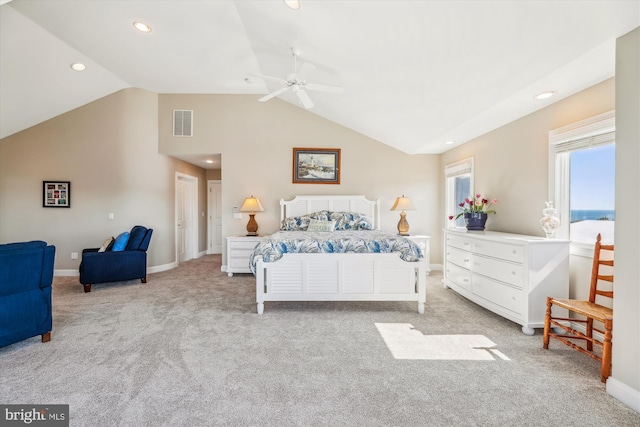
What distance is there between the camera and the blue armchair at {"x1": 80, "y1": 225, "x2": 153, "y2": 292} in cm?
412

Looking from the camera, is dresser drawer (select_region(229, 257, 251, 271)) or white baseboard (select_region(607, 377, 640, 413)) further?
dresser drawer (select_region(229, 257, 251, 271))

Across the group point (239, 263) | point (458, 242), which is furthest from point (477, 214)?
point (239, 263)

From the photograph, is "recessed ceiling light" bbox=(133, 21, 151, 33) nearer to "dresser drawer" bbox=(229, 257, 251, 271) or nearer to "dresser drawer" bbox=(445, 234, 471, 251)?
"dresser drawer" bbox=(229, 257, 251, 271)

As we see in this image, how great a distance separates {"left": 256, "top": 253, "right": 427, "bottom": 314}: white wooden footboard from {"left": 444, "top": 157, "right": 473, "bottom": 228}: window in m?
2.08

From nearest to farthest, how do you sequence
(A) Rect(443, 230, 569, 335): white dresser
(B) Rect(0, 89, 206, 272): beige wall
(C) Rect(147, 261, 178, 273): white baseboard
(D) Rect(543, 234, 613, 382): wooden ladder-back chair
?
(D) Rect(543, 234, 613, 382): wooden ladder-back chair < (A) Rect(443, 230, 569, 335): white dresser < (B) Rect(0, 89, 206, 272): beige wall < (C) Rect(147, 261, 178, 273): white baseboard

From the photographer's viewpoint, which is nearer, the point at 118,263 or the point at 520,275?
the point at 520,275

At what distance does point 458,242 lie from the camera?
3742mm

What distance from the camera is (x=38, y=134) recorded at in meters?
5.06

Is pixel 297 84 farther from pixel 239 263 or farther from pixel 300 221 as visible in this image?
pixel 239 263

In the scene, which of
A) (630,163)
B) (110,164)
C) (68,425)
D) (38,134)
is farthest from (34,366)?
(38,134)

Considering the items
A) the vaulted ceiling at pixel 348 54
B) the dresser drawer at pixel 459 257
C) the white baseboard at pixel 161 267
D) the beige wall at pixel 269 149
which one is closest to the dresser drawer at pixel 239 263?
the beige wall at pixel 269 149

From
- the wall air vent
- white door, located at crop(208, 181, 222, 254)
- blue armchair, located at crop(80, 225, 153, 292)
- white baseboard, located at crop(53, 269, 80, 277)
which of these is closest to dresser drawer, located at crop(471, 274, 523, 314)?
blue armchair, located at crop(80, 225, 153, 292)

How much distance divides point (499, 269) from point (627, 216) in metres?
1.35

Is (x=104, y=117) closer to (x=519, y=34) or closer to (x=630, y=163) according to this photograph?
(x=519, y=34)
